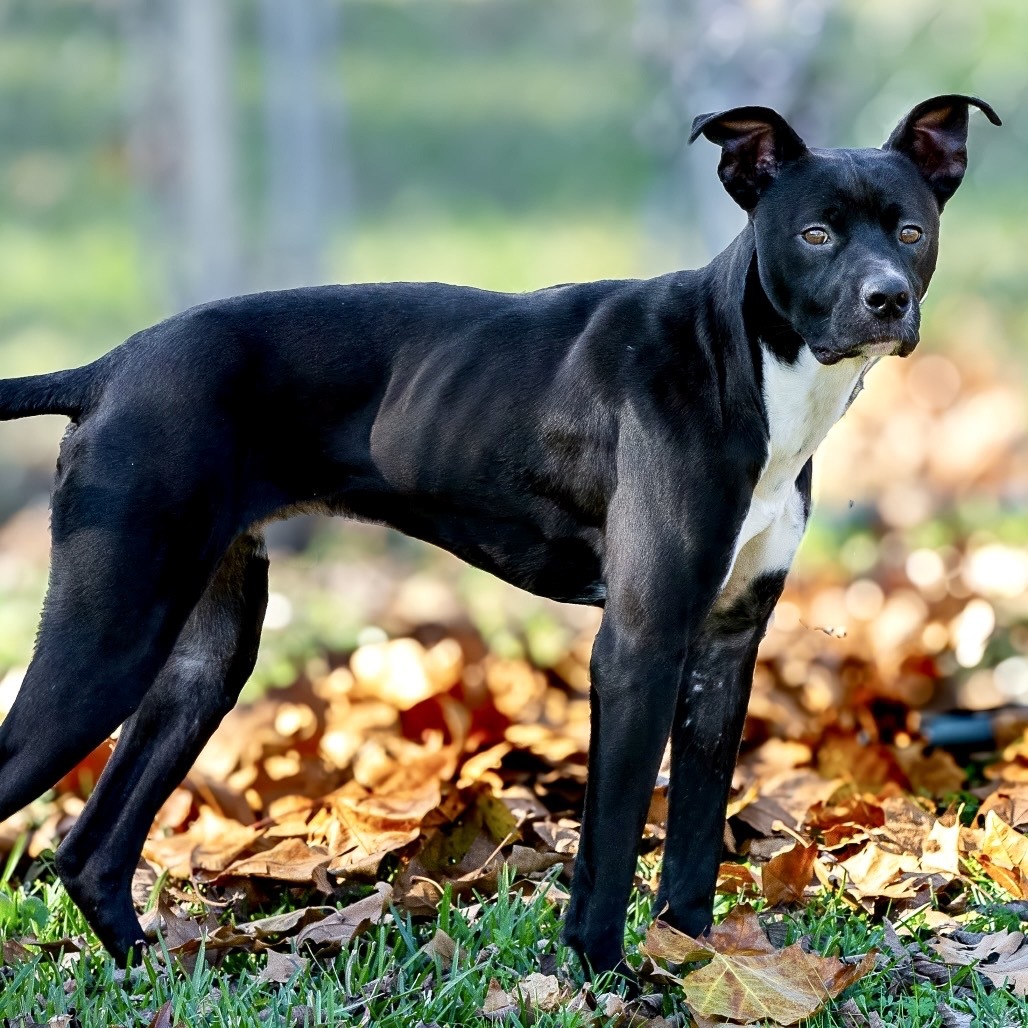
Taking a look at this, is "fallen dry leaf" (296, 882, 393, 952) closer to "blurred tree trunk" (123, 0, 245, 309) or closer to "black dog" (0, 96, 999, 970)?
"black dog" (0, 96, 999, 970)

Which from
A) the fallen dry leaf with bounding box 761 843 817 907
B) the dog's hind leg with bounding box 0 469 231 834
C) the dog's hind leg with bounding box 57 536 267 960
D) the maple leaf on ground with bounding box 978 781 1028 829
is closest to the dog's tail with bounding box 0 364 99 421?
the dog's hind leg with bounding box 0 469 231 834

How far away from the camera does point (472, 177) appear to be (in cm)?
816

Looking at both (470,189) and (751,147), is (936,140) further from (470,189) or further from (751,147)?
(470,189)

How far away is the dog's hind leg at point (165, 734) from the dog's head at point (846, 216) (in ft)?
4.33

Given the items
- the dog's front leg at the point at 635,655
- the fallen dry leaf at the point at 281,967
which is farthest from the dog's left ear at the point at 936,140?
the fallen dry leaf at the point at 281,967

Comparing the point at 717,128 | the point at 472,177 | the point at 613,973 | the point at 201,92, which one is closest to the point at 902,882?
the point at 613,973

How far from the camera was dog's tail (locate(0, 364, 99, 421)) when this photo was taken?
345 centimetres

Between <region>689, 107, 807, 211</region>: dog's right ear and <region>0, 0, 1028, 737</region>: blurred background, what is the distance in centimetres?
283

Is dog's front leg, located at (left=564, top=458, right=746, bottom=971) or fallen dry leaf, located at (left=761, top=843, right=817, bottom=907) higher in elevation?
dog's front leg, located at (left=564, top=458, right=746, bottom=971)

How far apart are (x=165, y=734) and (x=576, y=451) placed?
1.18m

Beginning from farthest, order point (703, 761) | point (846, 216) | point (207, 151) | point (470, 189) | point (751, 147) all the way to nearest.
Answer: point (470, 189) → point (207, 151) → point (703, 761) → point (751, 147) → point (846, 216)

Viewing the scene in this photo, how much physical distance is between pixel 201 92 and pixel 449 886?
4.36 m

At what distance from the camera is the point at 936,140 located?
338 centimetres

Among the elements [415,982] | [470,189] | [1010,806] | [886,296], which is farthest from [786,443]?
[470,189]
